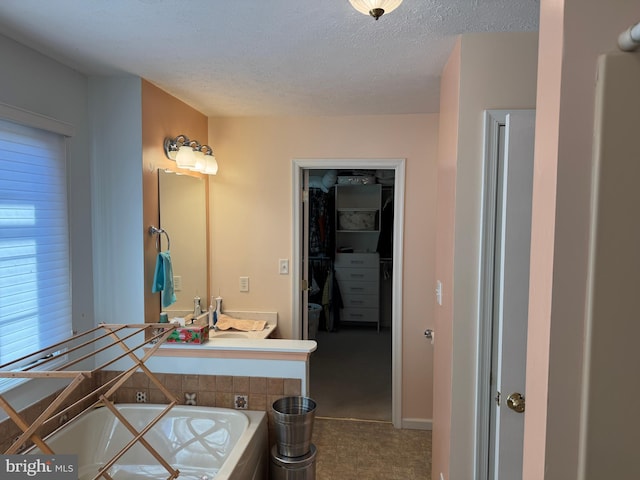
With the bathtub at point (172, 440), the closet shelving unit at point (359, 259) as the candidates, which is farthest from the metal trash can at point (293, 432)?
the closet shelving unit at point (359, 259)

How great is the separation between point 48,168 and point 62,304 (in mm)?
716

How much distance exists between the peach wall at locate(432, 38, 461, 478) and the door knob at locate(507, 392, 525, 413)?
31cm

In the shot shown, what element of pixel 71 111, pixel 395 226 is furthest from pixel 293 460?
pixel 71 111

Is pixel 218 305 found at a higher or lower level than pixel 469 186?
lower

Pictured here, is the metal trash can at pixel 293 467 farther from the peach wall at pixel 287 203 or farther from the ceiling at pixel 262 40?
the ceiling at pixel 262 40

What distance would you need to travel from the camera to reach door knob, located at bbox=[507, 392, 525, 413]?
1.59m

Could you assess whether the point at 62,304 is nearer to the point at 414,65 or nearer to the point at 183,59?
the point at 183,59

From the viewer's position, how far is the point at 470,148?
5.81 ft

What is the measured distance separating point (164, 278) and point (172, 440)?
3.03ft

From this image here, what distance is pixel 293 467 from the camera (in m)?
2.06

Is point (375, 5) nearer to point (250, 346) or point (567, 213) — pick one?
point (567, 213)

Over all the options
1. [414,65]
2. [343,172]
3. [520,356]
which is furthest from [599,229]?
[343,172]

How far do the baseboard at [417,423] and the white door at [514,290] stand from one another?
5.10 ft

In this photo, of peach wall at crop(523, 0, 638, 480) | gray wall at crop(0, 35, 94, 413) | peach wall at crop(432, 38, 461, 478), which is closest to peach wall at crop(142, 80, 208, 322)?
gray wall at crop(0, 35, 94, 413)
